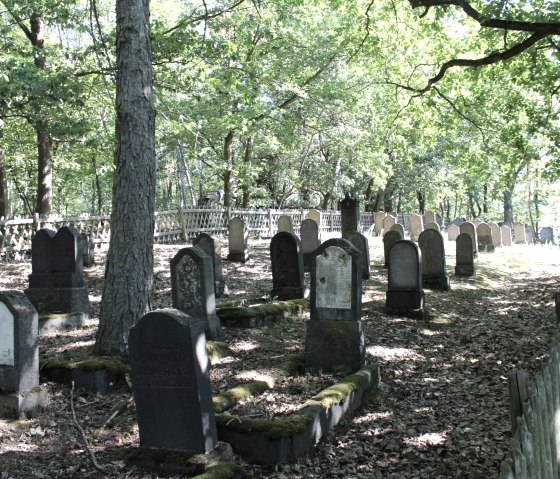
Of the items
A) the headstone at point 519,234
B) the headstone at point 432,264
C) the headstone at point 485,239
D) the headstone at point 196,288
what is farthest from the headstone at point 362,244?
the headstone at point 519,234

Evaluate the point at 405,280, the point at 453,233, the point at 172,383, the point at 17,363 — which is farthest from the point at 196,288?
the point at 453,233

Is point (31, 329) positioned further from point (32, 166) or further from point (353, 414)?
point (32, 166)

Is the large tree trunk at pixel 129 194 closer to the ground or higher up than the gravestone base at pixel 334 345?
higher up

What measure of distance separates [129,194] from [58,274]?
143 inches

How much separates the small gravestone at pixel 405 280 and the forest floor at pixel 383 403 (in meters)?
0.29

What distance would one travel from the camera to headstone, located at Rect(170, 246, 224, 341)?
811cm

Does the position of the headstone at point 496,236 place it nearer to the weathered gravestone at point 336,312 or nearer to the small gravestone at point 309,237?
the small gravestone at point 309,237

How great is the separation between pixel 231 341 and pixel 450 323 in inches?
185

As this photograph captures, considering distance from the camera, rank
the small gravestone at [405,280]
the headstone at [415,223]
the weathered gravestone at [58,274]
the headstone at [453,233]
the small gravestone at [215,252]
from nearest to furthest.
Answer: the weathered gravestone at [58,274] → the small gravestone at [405,280] → the small gravestone at [215,252] → the headstone at [415,223] → the headstone at [453,233]

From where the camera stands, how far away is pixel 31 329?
5.85m

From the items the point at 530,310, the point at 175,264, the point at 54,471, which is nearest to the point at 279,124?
the point at 530,310

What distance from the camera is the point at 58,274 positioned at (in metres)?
9.77

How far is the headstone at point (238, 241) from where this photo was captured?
53.8ft

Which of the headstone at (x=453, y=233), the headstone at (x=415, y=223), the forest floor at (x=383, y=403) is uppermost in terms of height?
the headstone at (x=415, y=223)
